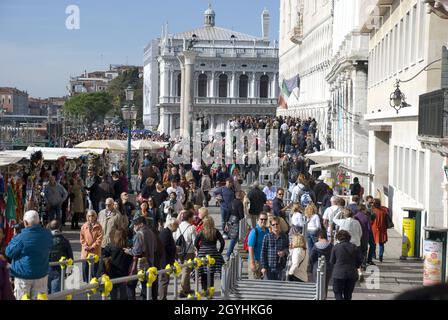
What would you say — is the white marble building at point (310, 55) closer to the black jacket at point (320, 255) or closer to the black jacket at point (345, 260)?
the black jacket at point (320, 255)

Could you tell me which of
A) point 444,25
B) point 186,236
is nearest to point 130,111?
point 444,25

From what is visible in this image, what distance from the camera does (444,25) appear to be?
17438 mm

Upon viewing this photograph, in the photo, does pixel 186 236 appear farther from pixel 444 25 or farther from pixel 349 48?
pixel 349 48

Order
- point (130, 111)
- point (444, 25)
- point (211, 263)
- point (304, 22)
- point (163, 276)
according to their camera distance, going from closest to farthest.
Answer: point (163, 276), point (211, 263), point (444, 25), point (130, 111), point (304, 22)

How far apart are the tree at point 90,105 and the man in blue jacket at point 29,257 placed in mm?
130056

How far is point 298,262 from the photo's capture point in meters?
11.8

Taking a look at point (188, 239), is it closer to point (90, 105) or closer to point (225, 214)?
point (225, 214)

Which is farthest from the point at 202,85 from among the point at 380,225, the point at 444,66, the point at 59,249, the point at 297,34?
the point at 59,249

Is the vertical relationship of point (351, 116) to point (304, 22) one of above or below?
below

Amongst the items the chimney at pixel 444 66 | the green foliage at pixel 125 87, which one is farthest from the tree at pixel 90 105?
the chimney at pixel 444 66

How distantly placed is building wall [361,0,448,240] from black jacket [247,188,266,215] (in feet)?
9.92

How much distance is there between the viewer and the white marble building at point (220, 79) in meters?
117
